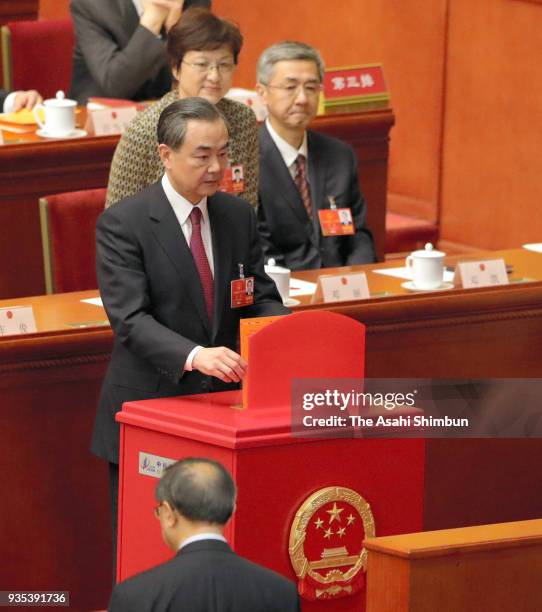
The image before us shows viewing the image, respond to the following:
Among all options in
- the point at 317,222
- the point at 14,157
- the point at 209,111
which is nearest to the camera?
the point at 209,111

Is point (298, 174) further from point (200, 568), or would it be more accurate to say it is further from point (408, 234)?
point (200, 568)

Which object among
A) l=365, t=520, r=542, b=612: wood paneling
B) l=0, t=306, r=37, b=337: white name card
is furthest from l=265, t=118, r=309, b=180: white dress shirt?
l=365, t=520, r=542, b=612: wood paneling

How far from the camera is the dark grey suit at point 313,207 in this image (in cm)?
545

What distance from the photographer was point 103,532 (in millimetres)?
4422

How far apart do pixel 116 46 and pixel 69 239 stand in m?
1.75

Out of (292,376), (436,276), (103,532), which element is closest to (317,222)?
(436,276)

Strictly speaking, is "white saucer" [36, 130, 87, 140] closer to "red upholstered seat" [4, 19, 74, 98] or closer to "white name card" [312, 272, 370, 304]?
"red upholstered seat" [4, 19, 74, 98]

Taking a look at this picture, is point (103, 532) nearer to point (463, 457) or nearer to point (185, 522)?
point (463, 457)

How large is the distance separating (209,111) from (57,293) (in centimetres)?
148

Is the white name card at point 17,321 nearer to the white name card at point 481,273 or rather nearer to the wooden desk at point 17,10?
the white name card at point 481,273

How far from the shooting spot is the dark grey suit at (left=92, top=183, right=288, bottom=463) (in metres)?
3.73

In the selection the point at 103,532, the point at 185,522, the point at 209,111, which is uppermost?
the point at 209,111

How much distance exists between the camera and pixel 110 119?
6199 millimetres

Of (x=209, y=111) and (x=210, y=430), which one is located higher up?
(x=209, y=111)
